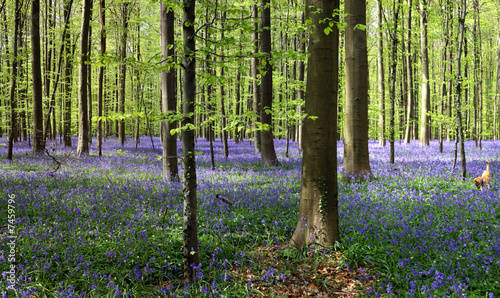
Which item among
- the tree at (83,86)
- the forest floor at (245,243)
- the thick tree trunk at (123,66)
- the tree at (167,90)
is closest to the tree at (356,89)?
the forest floor at (245,243)

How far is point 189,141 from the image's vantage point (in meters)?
3.62

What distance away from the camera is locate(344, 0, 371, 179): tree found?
8.19 meters

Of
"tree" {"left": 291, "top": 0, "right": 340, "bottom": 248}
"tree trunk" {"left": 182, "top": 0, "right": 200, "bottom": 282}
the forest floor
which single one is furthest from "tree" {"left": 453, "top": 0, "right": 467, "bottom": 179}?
"tree trunk" {"left": 182, "top": 0, "right": 200, "bottom": 282}

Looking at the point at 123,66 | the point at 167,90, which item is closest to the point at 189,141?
the point at 167,90

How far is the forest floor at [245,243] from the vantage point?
3486 millimetres

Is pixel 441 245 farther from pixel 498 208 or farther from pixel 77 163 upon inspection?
pixel 77 163

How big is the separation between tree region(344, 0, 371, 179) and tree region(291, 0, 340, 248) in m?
4.18

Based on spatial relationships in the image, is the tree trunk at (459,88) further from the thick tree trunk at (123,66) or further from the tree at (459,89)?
the thick tree trunk at (123,66)

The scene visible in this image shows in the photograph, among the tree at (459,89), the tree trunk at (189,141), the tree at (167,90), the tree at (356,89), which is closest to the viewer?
the tree trunk at (189,141)

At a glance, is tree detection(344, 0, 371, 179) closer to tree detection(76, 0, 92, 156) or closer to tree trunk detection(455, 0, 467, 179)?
→ tree trunk detection(455, 0, 467, 179)

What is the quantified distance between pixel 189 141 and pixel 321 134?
77.3 inches

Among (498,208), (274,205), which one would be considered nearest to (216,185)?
(274,205)

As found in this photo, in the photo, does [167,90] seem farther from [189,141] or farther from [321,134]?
[321,134]

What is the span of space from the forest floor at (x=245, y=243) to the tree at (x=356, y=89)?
1.07 m
